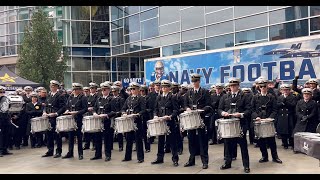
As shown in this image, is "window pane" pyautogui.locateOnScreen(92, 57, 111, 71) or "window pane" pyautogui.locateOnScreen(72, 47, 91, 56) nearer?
"window pane" pyautogui.locateOnScreen(72, 47, 91, 56)

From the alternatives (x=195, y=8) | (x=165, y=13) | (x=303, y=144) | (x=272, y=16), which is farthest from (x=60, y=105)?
(x=165, y=13)

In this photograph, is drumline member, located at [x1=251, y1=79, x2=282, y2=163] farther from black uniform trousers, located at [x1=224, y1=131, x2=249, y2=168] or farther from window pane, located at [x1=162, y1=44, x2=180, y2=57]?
window pane, located at [x1=162, y1=44, x2=180, y2=57]

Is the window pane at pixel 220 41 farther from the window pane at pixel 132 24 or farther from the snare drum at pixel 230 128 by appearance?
the snare drum at pixel 230 128

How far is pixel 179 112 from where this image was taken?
359 inches

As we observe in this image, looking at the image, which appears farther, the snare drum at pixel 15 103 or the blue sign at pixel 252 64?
the blue sign at pixel 252 64

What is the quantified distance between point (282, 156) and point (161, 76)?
30.5 ft

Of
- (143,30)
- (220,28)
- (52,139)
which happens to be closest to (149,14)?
(143,30)

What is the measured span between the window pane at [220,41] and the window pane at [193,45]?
0.56m

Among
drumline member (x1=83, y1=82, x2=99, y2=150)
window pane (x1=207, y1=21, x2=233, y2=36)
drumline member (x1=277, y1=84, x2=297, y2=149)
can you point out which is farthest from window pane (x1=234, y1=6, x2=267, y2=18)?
drumline member (x1=83, y1=82, x2=99, y2=150)

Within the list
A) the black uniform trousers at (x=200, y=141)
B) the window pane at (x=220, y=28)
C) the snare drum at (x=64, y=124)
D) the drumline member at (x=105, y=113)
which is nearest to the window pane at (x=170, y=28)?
the window pane at (x=220, y=28)

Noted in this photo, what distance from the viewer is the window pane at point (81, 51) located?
33562 millimetres

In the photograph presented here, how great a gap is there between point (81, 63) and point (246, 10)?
58.4 ft

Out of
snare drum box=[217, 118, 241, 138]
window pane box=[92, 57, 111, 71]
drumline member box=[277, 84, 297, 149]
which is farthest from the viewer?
window pane box=[92, 57, 111, 71]

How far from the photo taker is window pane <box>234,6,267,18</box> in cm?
1949
